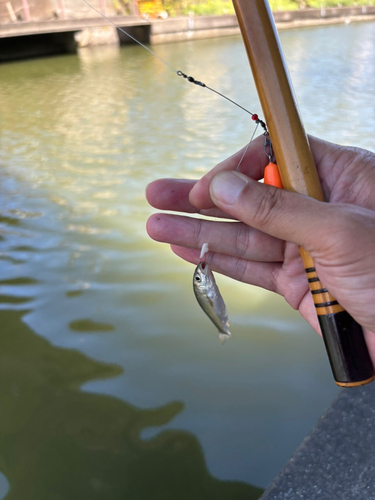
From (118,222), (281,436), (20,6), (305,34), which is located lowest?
(281,436)

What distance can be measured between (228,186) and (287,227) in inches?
9.2

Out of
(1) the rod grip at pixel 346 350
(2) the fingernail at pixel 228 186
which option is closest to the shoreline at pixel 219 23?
(2) the fingernail at pixel 228 186

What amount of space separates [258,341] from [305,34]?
19.0 m

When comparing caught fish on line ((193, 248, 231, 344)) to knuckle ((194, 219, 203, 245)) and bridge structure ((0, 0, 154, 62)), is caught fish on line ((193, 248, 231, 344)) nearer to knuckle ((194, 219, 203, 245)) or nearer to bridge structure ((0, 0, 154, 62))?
knuckle ((194, 219, 203, 245))

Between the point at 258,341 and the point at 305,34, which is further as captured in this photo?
the point at 305,34

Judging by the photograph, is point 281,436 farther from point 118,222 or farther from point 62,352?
point 118,222

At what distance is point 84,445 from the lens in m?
2.23

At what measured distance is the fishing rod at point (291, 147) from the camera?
4.97 feet

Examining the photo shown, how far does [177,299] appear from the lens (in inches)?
Result: 130

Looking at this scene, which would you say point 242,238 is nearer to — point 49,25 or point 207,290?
point 207,290

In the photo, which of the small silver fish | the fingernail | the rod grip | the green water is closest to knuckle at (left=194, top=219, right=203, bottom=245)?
the small silver fish

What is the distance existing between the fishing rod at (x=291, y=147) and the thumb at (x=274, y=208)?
0.32 ft

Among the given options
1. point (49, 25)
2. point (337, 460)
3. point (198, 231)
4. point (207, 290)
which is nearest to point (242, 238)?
point (198, 231)

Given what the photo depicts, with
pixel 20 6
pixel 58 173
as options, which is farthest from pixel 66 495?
pixel 20 6
